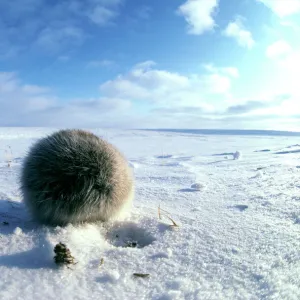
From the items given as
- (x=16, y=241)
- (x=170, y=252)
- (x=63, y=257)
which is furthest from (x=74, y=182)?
(x=170, y=252)

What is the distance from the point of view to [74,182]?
8.54 feet

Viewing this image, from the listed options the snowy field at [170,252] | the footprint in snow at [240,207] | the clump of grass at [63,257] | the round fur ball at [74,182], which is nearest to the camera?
the snowy field at [170,252]

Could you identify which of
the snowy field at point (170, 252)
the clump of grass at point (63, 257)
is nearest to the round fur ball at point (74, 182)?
the snowy field at point (170, 252)

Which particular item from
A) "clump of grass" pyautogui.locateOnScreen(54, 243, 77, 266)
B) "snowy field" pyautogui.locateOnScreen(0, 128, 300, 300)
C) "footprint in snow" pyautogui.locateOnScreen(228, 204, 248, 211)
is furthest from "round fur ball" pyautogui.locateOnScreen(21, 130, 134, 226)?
"footprint in snow" pyautogui.locateOnScreen(228, 204, 248, 211)

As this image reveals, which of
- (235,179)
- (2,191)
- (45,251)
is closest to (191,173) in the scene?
(235,179)

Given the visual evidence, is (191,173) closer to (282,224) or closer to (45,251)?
(282,224)

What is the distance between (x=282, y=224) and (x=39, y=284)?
1.93 meters

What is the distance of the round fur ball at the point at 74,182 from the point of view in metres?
2.54

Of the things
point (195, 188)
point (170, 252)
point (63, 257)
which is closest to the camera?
point (63, 257)

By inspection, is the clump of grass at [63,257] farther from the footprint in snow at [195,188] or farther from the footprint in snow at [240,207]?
the footprint in snow at [195,188]

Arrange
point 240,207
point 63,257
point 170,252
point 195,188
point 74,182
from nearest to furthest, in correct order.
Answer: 1. point 63,257
2. point 170,252
3. point 74,182
4. point 240,207
5. point 195,188

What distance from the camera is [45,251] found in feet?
6.32

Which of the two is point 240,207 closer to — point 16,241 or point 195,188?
point 195,188

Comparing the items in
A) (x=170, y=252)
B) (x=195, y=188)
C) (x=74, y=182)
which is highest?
(x=74, y=182)
